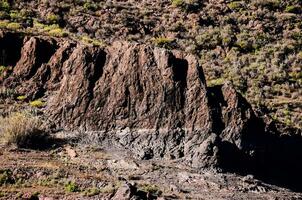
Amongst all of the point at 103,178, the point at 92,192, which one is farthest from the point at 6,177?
the point at 103,178

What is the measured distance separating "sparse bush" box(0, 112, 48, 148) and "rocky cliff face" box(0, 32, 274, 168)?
1339 mm

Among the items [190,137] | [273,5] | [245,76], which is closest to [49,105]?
[190,137]

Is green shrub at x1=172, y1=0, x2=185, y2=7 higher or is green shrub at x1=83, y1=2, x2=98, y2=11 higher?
green shrub at x1=172, y1=0, x2=185, y2=7

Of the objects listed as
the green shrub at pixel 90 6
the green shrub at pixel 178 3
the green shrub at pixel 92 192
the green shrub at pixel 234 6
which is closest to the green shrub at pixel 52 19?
the green shrub at pixel 90 6

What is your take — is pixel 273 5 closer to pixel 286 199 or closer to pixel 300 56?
pixel 300 56

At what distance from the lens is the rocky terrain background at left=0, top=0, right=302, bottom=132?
107 feet

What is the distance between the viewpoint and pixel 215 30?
135ft

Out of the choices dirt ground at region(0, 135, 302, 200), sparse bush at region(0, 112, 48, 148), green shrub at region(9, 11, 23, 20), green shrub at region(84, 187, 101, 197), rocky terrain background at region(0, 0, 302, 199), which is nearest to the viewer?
green shrub at region(84, 187, 101, 197)

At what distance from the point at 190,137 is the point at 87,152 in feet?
12.1

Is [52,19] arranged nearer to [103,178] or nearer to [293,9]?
[293,9]

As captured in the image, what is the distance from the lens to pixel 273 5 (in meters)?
47.7

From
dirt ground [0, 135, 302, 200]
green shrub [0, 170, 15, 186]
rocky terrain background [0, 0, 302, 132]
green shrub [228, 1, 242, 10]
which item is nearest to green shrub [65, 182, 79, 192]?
dirt ground [0, 135, 302, 200]

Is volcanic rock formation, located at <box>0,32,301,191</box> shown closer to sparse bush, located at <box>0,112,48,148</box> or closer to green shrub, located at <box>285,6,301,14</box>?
sparse bush, located at <box>0,112,48,148</box>

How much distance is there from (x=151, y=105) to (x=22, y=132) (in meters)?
4.81
